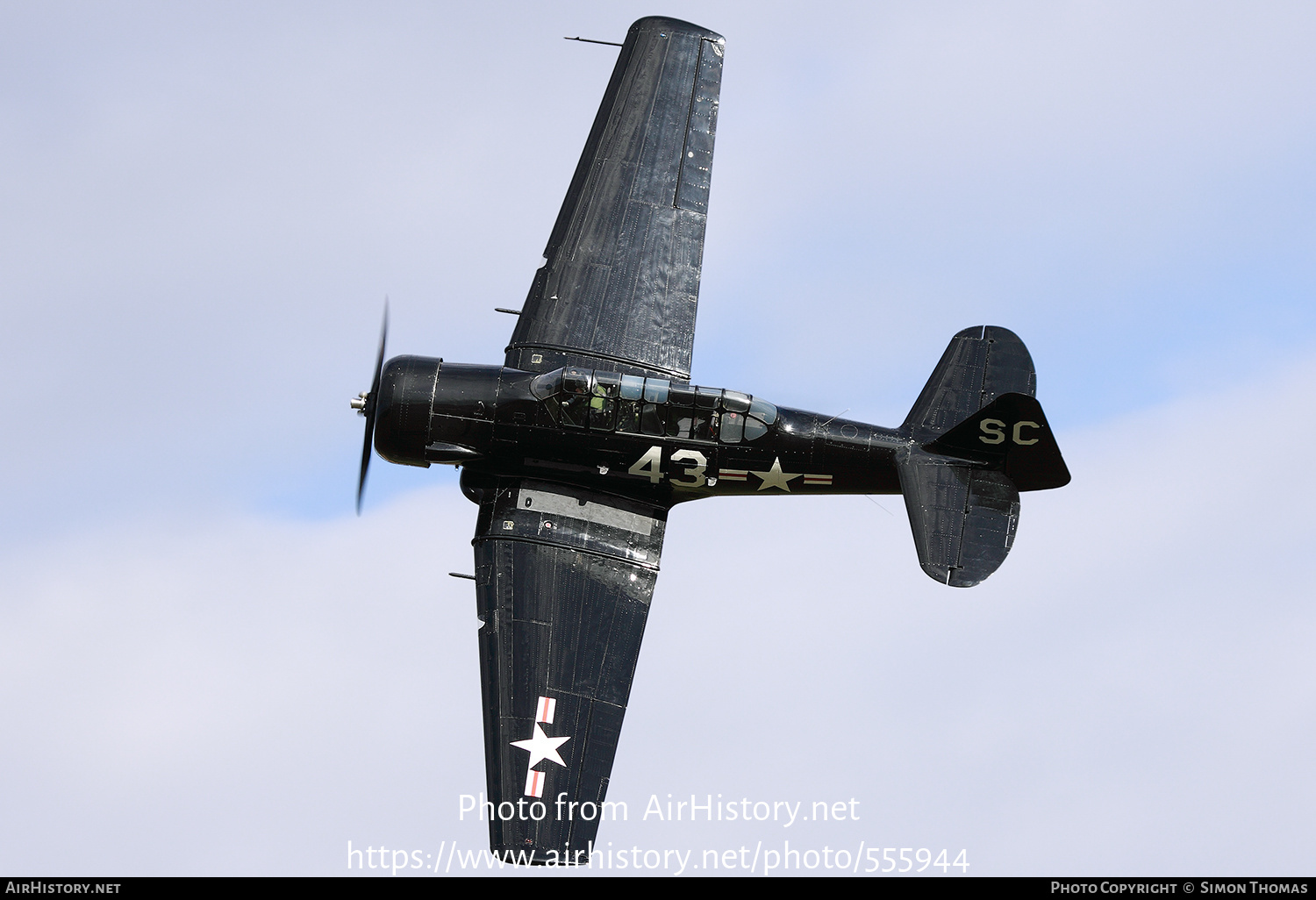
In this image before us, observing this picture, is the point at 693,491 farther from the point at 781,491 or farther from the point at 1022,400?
the point at 1022,400

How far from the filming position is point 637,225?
78.6 feet

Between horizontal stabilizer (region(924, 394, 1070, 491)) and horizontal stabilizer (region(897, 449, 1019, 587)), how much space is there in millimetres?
167

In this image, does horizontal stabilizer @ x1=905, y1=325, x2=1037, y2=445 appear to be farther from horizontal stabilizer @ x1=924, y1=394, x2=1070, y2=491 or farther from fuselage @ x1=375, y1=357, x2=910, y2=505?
fuselage @ x1=375, y1=357, x2=910, y2=505

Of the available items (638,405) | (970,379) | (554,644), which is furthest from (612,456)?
(970,379)

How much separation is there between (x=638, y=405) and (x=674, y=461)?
864 mm

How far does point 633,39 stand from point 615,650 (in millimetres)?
9393

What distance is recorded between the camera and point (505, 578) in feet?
70.6

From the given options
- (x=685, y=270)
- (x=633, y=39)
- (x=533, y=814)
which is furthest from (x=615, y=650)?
(x=633, y=39)

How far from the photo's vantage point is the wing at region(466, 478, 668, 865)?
64.6 ft

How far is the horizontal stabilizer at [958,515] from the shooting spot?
21594 millimetres

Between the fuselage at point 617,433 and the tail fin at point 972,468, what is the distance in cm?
41

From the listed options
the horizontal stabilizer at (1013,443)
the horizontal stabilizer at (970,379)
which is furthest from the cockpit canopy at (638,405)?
the horizontal stabilizer at (1013,443)

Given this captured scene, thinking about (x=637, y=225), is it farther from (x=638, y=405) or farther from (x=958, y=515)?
(x=958, y=515)

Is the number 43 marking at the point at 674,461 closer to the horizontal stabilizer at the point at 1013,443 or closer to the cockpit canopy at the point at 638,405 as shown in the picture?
the cockpit canopy at the point at 638,405
